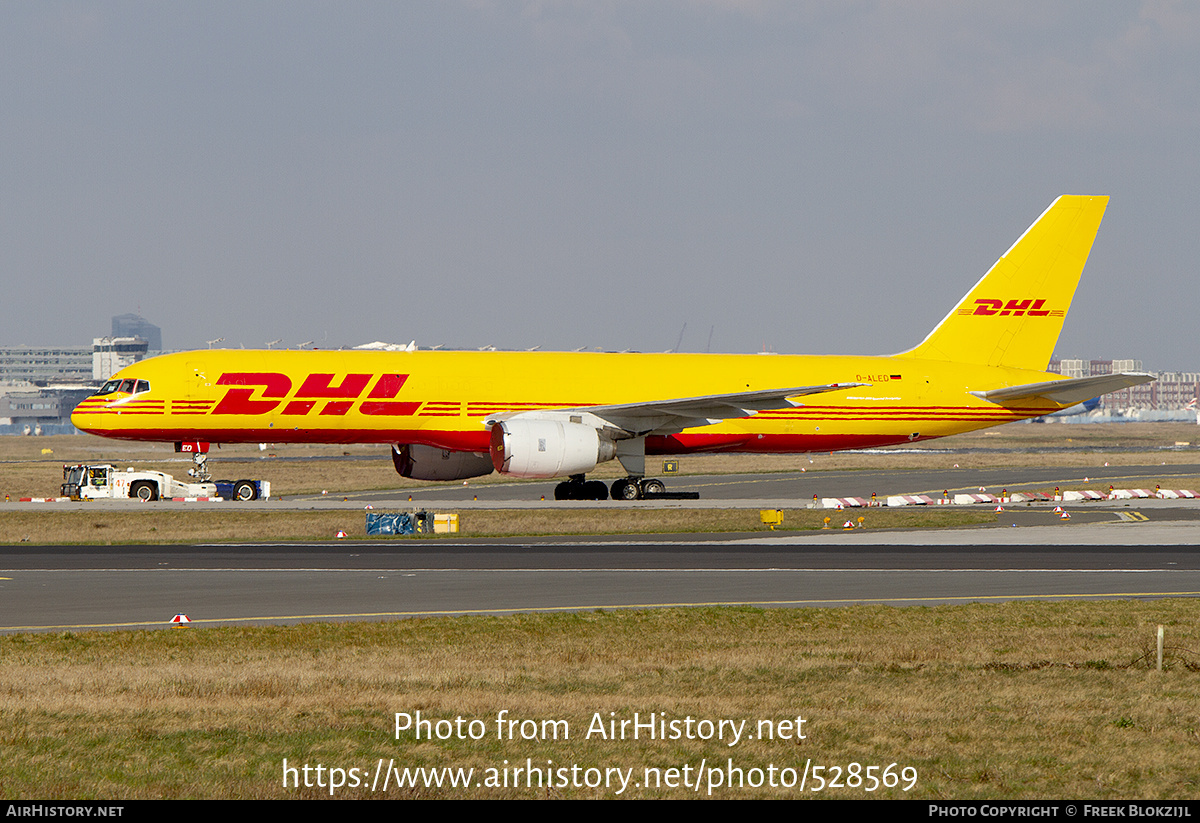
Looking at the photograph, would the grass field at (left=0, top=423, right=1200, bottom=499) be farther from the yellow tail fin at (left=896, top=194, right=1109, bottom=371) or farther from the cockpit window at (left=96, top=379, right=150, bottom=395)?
the yellow tail fin at (left=896, top=194, right=1109, bottom=371)

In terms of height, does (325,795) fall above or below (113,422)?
below

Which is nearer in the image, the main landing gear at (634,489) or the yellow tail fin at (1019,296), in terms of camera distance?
the main landing gear at (634,489)

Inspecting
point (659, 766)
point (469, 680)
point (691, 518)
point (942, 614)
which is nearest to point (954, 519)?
point (691, 518)

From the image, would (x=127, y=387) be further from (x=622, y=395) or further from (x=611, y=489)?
(x=622, y=395)

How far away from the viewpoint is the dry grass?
37.8 feet

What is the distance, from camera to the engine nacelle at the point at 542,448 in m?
45.9

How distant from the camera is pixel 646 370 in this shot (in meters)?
52.0

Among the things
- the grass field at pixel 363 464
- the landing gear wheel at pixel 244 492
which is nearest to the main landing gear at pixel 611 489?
the landing gear wheel at pixel 244 492

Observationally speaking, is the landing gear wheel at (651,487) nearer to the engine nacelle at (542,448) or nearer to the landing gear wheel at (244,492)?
the engine nacelle at (542,448)

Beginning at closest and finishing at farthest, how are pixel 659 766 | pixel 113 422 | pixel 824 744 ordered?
pixel 659 766 → pixel 824 744 → pixel 113 422

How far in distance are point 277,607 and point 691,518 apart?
22.4 meters

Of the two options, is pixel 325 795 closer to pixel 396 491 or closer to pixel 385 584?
pixel 385 584

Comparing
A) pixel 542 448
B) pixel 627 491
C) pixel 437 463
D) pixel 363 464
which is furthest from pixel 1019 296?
pixel 363 464

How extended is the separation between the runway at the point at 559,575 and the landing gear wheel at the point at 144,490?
18.3 m
